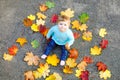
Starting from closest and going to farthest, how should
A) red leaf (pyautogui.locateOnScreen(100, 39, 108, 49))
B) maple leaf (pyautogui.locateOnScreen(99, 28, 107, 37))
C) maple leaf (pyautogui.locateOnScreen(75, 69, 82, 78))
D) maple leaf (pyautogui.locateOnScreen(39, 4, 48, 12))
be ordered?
maple leaf (pyautogui.locateOnScreen(75, 69, 82, 78))
red leaf (pyautogui.locateOnScreen(100, 39, 108, 49))
maple leaf (pyautogui.locateOnScreen(99, 28, 107, 37))
maple leaf (pyautogui.locateOnScreen(39, 4, 48, 12))

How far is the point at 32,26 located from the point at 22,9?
317mm

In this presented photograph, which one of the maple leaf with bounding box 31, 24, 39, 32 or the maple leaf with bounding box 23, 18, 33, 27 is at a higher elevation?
the maple leaf with bounding box 23, 18, 33, 27

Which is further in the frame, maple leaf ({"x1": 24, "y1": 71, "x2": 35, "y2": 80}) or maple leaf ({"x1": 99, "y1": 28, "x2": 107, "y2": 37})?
maple leaf ({"x1": 99, "y1": 28, "x2": 107, "y2": 37})

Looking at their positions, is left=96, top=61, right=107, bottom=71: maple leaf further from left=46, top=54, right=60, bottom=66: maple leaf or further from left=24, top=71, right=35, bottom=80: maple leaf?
left=24, top=71, right=35, bottom=80: maple leaf

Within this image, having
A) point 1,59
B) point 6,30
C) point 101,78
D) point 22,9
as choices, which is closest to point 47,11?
point 22,9

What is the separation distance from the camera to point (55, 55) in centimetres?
307

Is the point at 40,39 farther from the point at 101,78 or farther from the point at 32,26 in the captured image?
the point at 101,78

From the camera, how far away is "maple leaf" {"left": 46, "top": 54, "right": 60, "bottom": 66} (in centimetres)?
301

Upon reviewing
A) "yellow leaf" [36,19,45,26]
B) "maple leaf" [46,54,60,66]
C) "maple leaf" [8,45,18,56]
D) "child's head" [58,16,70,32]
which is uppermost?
"child's head" [58,16,70,32]

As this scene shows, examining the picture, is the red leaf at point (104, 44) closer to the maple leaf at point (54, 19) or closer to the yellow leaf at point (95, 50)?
the yellow leaf at point (95, 50)

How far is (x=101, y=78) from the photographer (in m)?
2.96

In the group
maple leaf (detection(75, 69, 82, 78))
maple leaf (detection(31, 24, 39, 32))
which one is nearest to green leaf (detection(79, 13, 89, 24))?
maple leaf (detection(31, 24, 39, 32))

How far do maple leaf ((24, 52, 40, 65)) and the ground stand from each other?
4cm

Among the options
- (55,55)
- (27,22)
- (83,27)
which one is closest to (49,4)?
(27,22)
